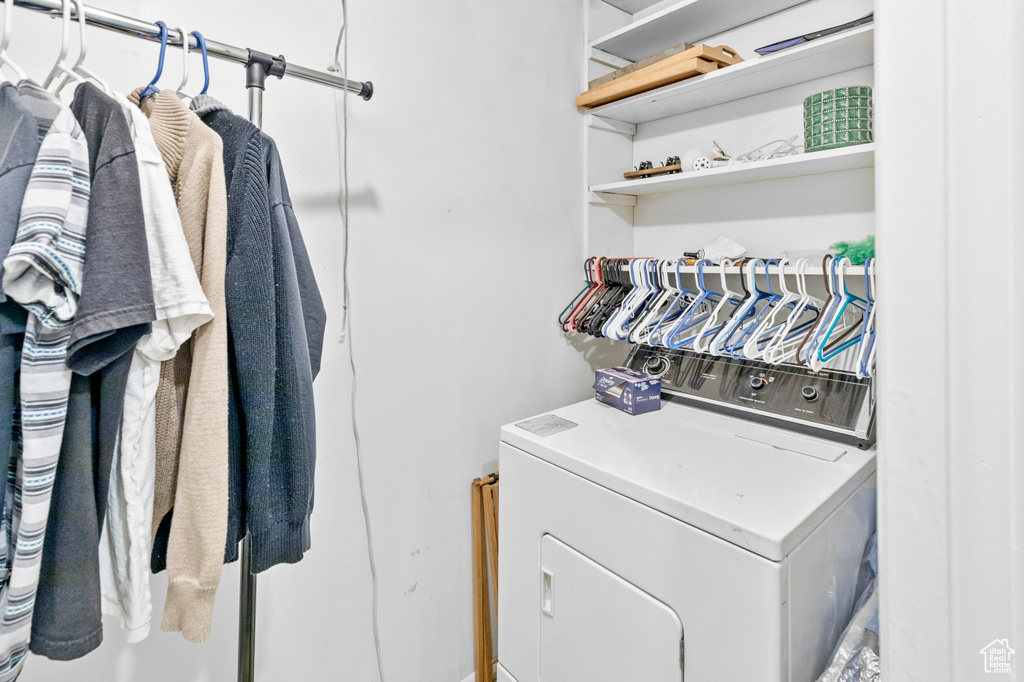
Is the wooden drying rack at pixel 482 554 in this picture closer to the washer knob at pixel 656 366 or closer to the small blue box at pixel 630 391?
the small blue box at pixel 630 391

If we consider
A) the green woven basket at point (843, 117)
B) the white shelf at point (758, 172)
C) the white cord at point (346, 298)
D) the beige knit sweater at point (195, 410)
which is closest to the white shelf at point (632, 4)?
the white shelf at point (758, 172)

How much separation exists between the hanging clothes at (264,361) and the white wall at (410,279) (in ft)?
1.65

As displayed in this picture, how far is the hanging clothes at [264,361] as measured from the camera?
0.73 metres

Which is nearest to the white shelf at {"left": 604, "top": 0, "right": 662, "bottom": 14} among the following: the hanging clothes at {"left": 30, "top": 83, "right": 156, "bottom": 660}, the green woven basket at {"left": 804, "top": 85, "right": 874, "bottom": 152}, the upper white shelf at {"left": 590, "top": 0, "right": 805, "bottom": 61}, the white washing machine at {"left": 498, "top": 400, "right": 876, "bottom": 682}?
the upper white shelf at {"left": 590, "top": 0, "right": 805, "bottom": 61}

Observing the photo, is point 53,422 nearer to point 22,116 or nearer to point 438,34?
point 22,116

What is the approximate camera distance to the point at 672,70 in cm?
153

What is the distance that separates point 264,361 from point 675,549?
0.81 meters

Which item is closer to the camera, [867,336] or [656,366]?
[867,336]

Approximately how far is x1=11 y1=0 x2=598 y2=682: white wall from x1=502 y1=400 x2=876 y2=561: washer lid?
35cm

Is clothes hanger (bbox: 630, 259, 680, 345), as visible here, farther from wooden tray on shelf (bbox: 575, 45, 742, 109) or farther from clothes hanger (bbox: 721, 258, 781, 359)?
wooden tray on shelf (bbox: 575, 45, 742, 109)

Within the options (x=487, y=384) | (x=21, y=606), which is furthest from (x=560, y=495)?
(x=21, y=606)

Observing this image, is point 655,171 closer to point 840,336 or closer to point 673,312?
point 673,312

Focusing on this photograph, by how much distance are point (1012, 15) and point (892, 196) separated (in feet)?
0.38

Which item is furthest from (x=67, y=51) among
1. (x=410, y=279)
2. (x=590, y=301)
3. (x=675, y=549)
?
(x=590, y=301)
